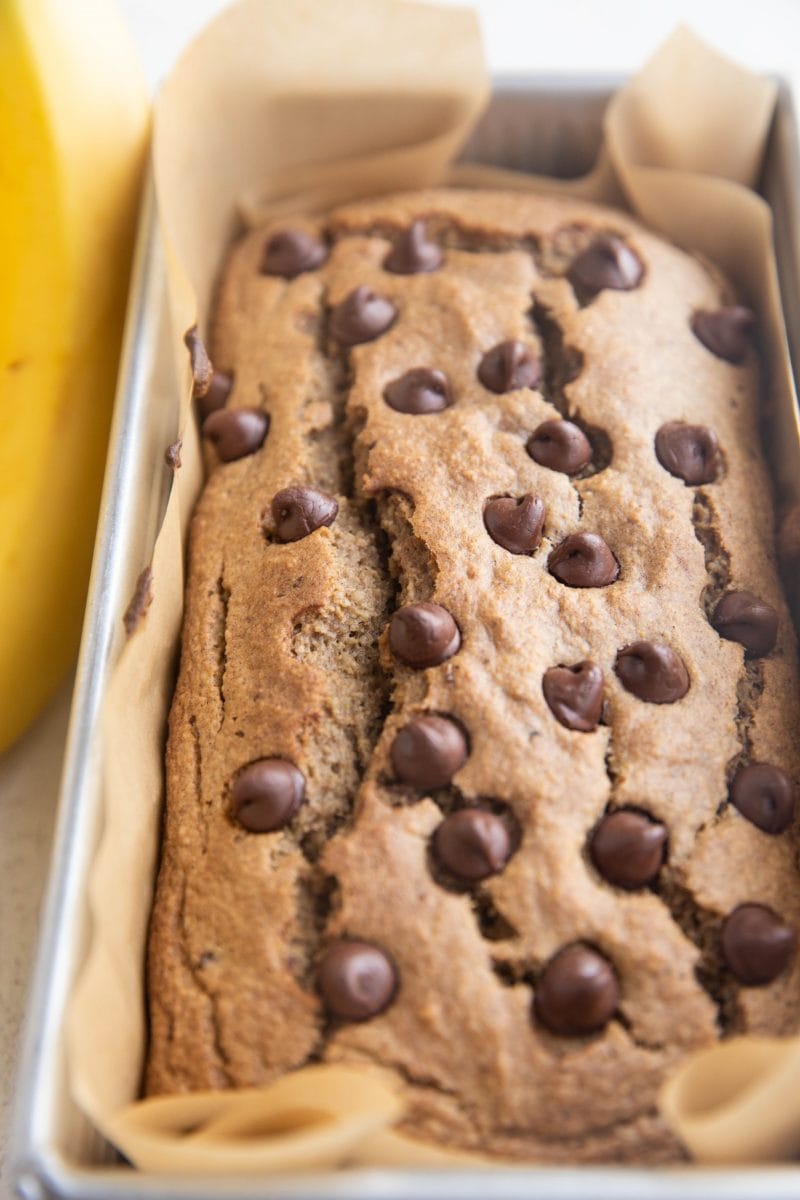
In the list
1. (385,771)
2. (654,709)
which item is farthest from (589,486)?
(385,771)

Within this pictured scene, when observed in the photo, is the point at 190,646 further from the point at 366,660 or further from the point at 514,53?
the point at 514,53

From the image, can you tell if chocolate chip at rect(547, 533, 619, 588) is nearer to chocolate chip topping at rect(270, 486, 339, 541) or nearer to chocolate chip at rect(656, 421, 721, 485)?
chocolate chip at rect(656, 421, 721, 485)

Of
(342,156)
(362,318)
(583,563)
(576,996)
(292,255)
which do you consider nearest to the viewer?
(576,996)

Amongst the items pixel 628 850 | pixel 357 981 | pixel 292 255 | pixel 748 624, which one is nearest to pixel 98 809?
pixel 357 981

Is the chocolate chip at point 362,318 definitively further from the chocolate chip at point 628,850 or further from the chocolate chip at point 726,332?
the chocolate chip at point 628,850

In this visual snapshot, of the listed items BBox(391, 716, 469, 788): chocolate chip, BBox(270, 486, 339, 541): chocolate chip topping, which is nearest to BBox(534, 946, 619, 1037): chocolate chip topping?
BBox(391, 716, 469, 788): chocolate chip

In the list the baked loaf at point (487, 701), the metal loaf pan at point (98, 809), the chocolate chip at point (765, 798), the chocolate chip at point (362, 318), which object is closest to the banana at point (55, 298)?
the metal loaf pan at point (98, 809)

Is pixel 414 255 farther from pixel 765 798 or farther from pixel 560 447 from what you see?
pixel 765 798
